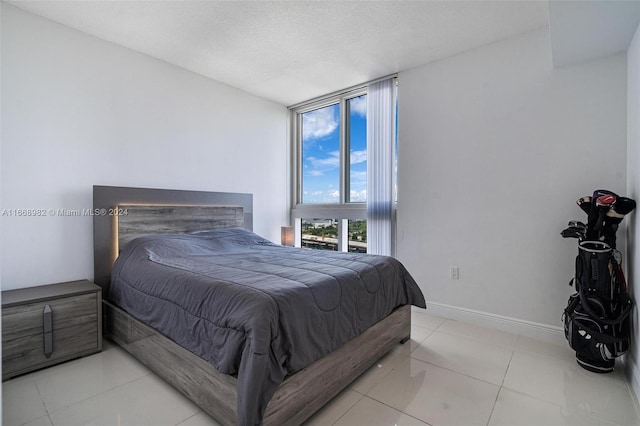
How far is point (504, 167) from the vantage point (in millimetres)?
2936

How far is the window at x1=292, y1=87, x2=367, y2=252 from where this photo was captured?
4.27 m

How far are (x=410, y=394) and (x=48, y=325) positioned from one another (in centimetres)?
248

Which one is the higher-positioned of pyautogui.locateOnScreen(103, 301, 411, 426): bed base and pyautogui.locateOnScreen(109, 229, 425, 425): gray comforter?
pyautogui.locateOnScreen(109, 229, 425, 425): gray comforter

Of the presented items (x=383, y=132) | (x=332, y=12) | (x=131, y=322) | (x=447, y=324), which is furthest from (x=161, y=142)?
(x=447, y=324)

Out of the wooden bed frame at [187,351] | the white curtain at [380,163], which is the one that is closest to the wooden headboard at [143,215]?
the wooden bed frame at [187,351]

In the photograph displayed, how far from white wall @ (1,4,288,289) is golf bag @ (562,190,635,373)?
11.8ft

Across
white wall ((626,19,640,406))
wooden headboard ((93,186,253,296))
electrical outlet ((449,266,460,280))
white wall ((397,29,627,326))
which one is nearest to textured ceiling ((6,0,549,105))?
white wall ((397,29,627,326))

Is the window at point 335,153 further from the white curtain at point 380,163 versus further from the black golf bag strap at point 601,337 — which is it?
the black golf bag strap at point 601,337

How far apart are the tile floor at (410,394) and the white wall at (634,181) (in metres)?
0.23

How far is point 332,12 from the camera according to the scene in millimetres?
2535

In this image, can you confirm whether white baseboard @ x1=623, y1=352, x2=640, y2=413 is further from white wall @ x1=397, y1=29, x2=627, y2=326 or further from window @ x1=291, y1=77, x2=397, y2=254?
window @ x1=291, y1=77, x2=397, y2=254

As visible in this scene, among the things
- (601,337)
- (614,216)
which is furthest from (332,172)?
(601,337)

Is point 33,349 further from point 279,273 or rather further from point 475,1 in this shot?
point 475,1

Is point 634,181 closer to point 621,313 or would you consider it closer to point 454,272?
point 621,313
